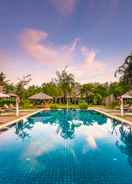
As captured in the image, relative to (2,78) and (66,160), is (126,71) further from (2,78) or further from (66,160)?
(66,160)

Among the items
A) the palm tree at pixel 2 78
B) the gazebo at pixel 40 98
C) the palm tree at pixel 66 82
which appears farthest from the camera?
the palm tree at pixel 66 82

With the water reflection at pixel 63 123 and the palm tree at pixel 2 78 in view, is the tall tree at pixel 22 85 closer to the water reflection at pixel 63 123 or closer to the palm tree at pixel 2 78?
the palm tree at pixel 2 78

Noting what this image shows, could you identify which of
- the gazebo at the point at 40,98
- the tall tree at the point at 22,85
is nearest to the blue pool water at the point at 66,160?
the gazebo at the point at 40,98

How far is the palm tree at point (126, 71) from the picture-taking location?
32594 mm

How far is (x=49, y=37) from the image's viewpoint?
943 inches

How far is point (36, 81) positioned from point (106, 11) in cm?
2578

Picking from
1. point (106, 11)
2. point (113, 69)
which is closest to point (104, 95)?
point (113, 69)

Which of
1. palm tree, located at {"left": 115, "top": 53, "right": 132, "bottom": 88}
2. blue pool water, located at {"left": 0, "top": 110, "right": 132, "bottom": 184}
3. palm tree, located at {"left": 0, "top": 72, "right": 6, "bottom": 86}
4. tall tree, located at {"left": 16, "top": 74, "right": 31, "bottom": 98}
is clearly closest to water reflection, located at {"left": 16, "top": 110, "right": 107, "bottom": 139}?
blue pool water, located at {"left": 0, "top": 110, "right": 132, "bottom": 184}

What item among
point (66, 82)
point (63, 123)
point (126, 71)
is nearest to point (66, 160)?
point (63, 123)

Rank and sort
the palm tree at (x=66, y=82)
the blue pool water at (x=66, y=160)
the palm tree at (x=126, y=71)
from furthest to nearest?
the palm tree at (x=66, y=82)
the palm tree at (x=126, y=71)
the blue pool water at (x=66, y=160)

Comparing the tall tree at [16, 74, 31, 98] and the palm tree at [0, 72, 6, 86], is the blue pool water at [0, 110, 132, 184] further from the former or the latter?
the palm tree at [0, 72, 6, 86]

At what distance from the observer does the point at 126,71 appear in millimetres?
33406

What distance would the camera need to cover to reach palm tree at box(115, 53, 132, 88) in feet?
107

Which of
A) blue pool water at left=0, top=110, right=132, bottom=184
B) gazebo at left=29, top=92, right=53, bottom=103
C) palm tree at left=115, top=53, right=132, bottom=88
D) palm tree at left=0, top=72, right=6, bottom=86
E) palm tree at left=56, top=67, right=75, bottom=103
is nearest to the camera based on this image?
blue pool water at left=0, top=110, right=132, bottom=184
